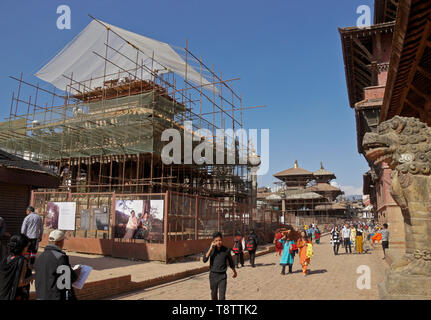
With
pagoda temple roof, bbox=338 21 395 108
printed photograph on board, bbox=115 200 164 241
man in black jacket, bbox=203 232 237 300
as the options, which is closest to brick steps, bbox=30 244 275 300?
man in black jacket, bbox=203 232 237 300

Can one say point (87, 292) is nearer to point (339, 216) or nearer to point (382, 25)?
point (382, 25)

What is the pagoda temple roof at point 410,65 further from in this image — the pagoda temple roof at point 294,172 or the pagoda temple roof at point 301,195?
the pagoda temple roof at point 294,172

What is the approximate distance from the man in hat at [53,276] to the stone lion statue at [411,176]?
5521mm

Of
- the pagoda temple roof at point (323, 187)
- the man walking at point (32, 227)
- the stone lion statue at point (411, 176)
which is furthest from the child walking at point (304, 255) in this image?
the pagoda temple roof at point (323, 187)

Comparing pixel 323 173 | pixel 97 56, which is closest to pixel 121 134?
pixel 97 56

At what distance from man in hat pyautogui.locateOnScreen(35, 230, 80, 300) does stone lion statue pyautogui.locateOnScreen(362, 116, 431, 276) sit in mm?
5521

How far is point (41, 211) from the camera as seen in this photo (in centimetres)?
1459

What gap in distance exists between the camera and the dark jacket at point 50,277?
3.57 metres

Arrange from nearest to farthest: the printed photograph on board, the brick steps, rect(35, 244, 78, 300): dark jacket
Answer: rect(35, 244, 78, 300): dark jacket < the brick steps < the printed photograph on board

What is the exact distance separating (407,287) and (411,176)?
197 centimetres

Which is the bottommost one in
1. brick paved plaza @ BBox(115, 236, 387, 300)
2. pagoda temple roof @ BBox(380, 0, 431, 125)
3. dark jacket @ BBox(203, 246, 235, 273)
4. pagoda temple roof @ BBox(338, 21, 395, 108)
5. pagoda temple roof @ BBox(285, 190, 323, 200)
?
brick paved plaza @ BBox(115, 236, 387, 300)

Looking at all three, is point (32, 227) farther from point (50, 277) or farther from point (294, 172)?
point (294, 172)

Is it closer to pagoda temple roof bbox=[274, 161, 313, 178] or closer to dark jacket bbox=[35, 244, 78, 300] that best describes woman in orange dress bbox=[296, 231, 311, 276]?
dark jacket bbox=[35, 244, 78, 300]

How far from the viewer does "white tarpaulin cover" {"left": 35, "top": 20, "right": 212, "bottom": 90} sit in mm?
20984
